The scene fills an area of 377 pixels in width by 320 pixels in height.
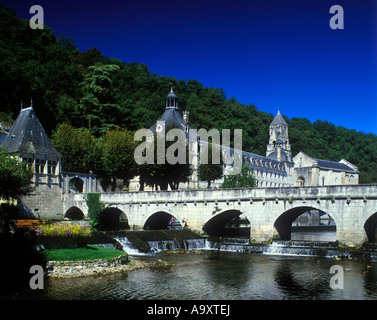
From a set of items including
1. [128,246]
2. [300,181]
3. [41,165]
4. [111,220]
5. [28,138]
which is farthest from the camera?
[300,181]

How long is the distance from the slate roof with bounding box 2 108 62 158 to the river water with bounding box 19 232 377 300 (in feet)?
72.9

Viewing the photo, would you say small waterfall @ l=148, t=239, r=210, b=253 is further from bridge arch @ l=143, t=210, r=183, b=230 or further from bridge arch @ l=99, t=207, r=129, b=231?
bridge arch @ l=99, t=207, r=129, b=231

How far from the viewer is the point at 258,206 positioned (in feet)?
123

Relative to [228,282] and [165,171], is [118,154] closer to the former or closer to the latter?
[165,171]

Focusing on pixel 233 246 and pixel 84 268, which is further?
pixel 233 246

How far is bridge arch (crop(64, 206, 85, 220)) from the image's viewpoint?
49431 mm

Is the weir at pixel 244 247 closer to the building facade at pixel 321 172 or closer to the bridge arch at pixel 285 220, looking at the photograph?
the bridge arch at pixel 285 220

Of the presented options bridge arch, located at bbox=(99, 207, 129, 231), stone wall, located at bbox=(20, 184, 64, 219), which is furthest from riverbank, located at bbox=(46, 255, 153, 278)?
bridge arch, located at bbox=(99, 207, 129, 231)

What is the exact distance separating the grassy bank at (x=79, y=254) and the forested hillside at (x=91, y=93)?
3406 centimetres

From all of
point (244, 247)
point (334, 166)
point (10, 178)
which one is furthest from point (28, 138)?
point (334, 166)

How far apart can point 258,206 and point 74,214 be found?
83.8ft

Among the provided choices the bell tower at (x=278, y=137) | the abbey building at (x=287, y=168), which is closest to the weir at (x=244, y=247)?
the abbey building at (x=287, y=168)
